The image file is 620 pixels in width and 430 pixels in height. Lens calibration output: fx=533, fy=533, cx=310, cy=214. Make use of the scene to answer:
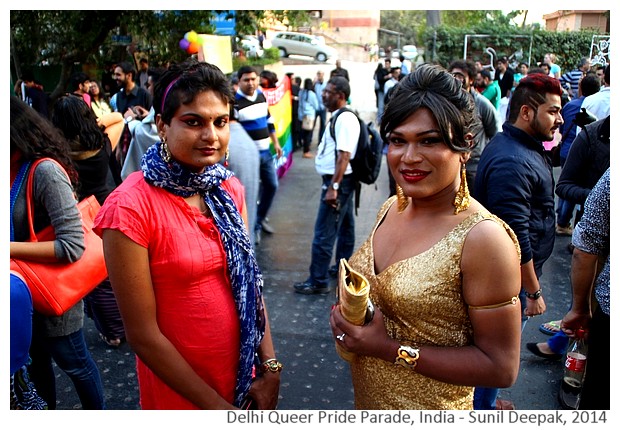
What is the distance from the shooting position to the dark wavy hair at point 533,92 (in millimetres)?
2770

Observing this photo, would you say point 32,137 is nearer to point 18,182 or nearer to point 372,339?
point 18,182

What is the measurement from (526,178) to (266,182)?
376cm

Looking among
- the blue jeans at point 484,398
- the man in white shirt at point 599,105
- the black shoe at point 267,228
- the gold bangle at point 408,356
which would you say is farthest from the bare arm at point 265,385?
the man in white shirt at point 599,105

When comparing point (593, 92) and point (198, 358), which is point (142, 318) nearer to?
point (198, 358)

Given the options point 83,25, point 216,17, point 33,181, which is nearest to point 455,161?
point 33,181

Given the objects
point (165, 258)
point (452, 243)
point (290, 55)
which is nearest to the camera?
point (452, 243)

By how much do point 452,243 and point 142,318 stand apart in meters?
0.95

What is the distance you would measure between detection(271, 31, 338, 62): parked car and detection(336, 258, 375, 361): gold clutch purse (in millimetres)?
30328

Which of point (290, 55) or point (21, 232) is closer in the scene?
point (21, 232)

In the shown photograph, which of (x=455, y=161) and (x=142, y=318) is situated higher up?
(x=455, y=161)

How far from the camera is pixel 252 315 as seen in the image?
186 cm

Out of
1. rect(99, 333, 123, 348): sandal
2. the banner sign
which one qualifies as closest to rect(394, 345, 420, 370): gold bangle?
rect(99, 333, 123, 348): sandal

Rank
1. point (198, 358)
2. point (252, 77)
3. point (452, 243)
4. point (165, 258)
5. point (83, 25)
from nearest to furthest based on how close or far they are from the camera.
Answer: point (452, 243) → point (165, 258) → point (198, 358) → point (252, 77) → point (83, 25)

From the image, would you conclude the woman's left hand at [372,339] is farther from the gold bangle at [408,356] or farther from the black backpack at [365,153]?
the black backpack at [365,153]
